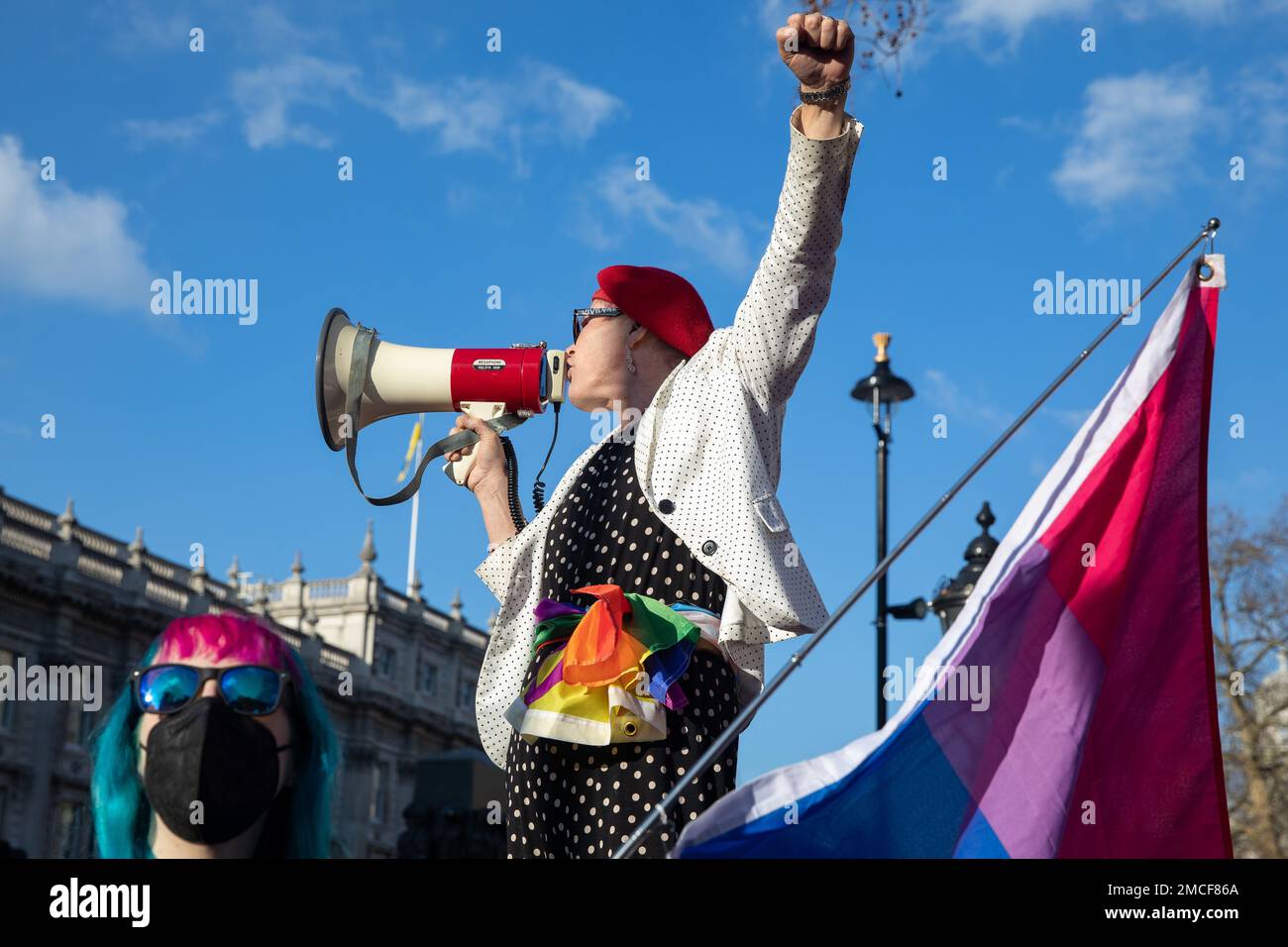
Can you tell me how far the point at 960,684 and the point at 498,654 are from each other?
3.66ft

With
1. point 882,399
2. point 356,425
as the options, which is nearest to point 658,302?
point 356,425

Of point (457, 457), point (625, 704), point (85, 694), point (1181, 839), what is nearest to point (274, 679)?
point (625, 704)

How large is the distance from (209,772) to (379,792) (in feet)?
184

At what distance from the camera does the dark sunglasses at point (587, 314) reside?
3.76 meters

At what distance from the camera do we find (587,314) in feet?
12.4

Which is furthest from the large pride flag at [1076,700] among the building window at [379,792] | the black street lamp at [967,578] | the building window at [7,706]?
the building window at [379,792]

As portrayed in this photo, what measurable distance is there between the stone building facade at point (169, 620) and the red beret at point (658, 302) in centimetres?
2056

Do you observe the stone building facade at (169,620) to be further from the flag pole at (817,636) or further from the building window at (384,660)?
the flag pole at (817,636)

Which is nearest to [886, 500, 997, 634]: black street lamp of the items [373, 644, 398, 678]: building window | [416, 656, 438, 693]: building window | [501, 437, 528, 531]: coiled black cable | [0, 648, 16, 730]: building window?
[501, 437, 528, 531]: coiled black cable

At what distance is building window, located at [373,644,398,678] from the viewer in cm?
5938

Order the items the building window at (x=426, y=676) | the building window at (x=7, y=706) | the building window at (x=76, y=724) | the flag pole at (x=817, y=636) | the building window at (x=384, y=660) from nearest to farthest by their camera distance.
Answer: the flag pole at (x=817, y=636)
the building window at (x=7, y=706)
the building window at (x=76, y=724)
the building window at (x=384, y=660)
the building window at (x=426, y=676)

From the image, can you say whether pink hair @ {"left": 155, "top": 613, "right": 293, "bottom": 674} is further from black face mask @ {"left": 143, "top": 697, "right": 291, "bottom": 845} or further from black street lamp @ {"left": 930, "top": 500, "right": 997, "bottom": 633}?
black street lamp @ {"left": 930, "top": 500, "right": 997, "bottom": 633}

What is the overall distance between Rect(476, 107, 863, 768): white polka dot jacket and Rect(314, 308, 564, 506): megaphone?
1.30ft
